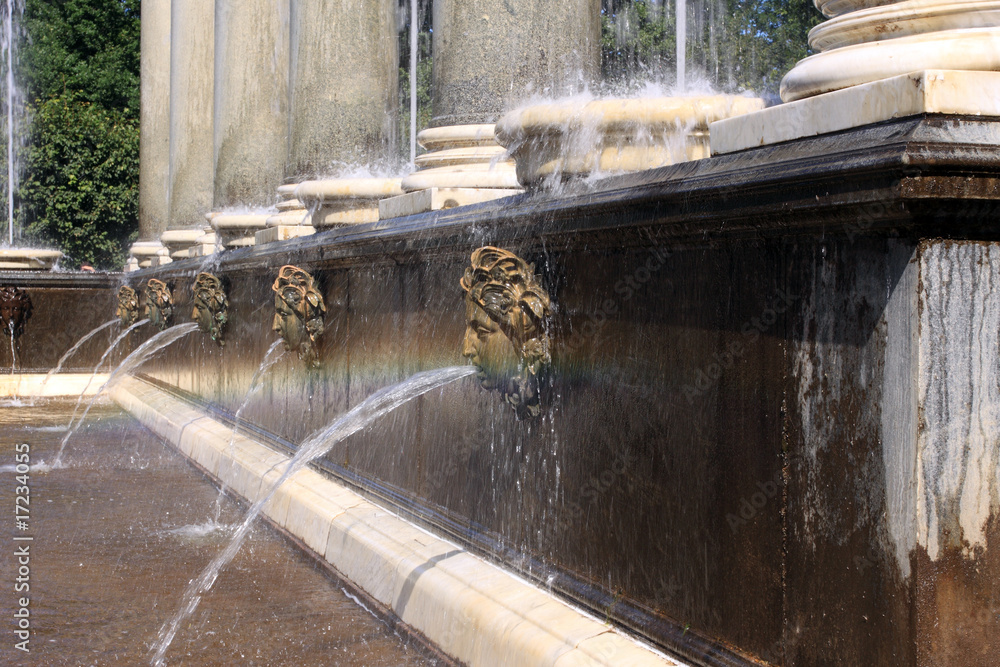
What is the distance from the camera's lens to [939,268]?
2.41m

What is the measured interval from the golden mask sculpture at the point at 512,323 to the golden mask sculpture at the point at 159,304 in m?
10.4

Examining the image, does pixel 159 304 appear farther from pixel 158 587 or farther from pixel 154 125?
pixel 158 587

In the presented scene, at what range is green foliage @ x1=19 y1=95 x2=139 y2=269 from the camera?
124 feet

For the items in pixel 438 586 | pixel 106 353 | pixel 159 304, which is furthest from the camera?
pixel 106 353

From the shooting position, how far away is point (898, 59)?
8.85ft

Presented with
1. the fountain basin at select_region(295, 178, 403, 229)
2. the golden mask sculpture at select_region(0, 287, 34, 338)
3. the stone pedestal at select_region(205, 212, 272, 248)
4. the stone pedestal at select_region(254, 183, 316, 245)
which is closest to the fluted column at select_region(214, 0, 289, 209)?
the stone pedestal at select_region(205, 212, 272, 248)

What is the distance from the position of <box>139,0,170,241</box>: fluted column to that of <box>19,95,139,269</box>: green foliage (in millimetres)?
19794

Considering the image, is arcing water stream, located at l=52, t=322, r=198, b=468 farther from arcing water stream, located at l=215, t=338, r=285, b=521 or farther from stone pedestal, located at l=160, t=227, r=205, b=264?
arcing water stream, located at l=215, t=338, r=285, b=521

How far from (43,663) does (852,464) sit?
10.5ft

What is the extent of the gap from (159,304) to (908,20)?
12704mm

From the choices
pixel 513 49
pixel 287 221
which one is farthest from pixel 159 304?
pixel 513 49

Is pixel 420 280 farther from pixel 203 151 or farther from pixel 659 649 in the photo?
pixel 203 151

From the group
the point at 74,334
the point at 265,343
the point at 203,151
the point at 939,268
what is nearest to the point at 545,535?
the point at 939,268

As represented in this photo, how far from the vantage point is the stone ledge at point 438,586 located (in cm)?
353
